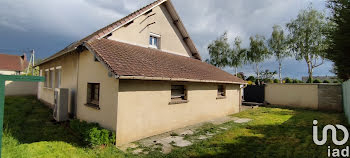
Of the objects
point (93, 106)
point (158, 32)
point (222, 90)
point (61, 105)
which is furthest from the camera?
point (222, 90)

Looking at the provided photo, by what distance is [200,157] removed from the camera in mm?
5156

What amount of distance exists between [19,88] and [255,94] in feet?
86.4

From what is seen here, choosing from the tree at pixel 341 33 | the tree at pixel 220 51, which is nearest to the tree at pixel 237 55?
the tree at pixel 220 51

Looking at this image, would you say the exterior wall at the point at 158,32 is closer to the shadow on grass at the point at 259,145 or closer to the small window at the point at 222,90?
the small window at the point at 222,90

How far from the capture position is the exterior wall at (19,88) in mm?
17250

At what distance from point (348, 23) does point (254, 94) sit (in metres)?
13.1

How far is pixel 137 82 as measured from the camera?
6336 millimetres

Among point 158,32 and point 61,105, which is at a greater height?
point 158,32

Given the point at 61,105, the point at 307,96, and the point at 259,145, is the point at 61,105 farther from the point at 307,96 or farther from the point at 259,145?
the point at 307,96

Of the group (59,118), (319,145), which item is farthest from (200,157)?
(59,118)

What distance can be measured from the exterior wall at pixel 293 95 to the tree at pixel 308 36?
36.2 feet

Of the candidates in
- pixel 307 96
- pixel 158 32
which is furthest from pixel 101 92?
pixel 307 96

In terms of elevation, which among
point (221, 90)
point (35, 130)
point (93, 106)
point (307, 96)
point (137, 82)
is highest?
point (137, 82)

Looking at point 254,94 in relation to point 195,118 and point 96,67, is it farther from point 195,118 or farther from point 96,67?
point 96,67
